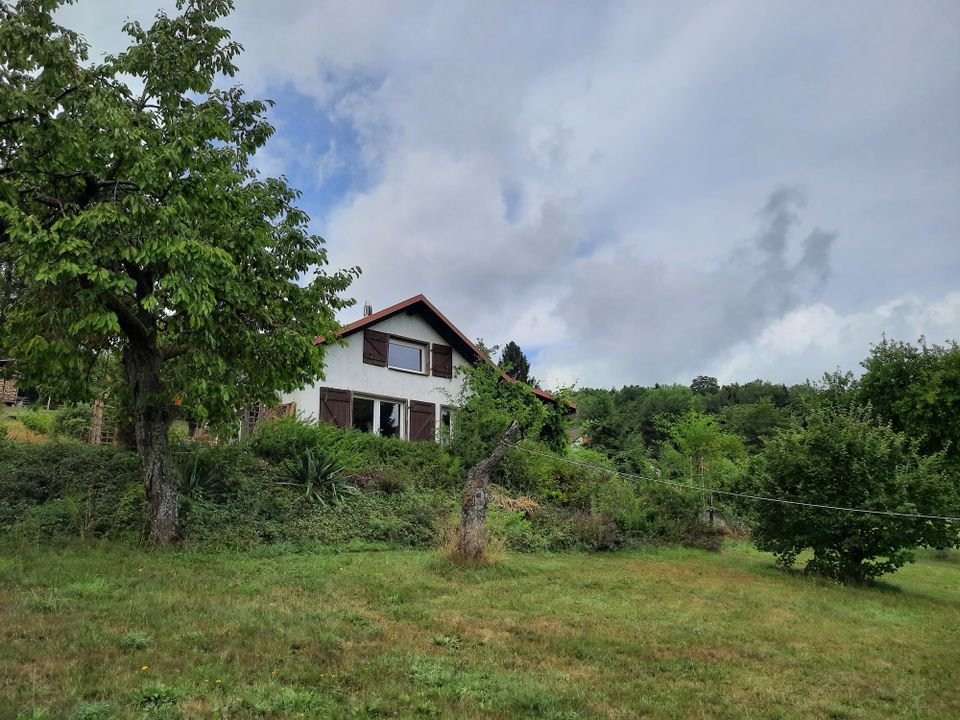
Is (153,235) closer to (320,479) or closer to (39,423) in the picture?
(320,479)

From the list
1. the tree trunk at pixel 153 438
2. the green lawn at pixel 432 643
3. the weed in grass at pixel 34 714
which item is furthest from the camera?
the tree trunk at pixel 153 438

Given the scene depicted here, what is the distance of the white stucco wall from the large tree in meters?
9.72

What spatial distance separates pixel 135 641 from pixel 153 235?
18.7ft

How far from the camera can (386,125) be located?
13.5 metres

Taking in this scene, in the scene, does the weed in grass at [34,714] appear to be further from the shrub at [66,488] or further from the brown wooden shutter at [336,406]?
the brown wooden shutter at [336,406]

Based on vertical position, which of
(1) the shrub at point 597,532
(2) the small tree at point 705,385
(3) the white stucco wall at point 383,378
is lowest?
(1) the shrub at point 597,532

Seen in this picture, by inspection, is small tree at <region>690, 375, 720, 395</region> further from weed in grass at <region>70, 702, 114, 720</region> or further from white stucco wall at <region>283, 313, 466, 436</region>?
weed in grass at <region>70, 702, 114, 720</region>

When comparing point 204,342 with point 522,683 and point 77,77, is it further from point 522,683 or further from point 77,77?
point 522,683

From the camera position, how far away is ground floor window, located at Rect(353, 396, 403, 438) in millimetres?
24297

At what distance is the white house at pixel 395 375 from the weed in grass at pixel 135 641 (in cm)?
1626

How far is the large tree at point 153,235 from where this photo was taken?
29.6 feet

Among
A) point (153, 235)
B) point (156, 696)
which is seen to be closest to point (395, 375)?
point (153, 235)

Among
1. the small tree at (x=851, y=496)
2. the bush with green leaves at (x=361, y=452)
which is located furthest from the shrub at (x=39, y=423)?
the small tree at (x=851, y=496)

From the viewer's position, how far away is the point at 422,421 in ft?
82.7
